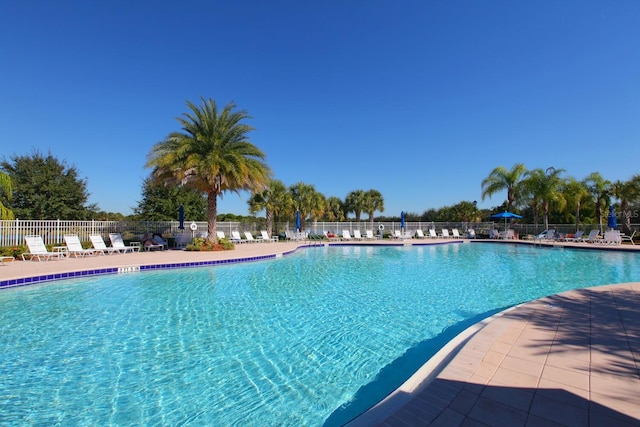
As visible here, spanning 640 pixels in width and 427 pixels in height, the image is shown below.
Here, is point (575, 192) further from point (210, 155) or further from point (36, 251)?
point (36, 251)

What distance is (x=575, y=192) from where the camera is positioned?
75.7 feet

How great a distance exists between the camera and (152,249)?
15.8 meters

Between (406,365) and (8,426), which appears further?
(406,365)

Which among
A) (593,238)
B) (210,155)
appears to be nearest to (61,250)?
(210,155)

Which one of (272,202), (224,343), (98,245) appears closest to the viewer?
(224,343)

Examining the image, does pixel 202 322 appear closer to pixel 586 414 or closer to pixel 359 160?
pixel 586 414

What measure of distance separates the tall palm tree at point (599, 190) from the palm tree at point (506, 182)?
4419 millimetres

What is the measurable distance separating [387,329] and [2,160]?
25.8 metres

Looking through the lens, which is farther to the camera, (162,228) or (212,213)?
(162,228)

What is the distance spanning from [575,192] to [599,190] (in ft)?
5.55

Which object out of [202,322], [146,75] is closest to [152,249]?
[146,75]

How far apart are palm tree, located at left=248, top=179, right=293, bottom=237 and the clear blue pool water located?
1497 cm

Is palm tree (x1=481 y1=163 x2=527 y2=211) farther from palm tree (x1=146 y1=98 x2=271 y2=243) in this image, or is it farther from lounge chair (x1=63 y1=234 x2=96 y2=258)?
lounge chair (x1=63 y1=234 x2=96 y2=258)

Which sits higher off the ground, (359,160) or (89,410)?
(359,160)
